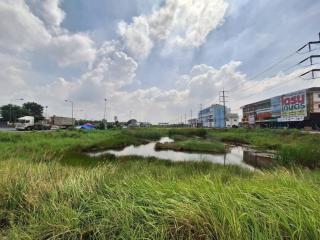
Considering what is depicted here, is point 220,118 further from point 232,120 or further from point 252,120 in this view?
point 252,120

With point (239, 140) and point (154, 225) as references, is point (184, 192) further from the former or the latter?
point (239, 140)

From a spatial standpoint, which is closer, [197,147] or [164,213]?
[164,213]

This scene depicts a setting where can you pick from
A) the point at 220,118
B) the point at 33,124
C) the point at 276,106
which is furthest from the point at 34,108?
the point at 276,106

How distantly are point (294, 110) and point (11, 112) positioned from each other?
8229 centimetres

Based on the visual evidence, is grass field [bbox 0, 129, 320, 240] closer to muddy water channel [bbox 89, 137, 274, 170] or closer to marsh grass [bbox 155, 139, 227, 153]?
muddy water channel [bbox 89, 137, 274, 170]

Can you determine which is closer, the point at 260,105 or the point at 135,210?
the point at 135,210

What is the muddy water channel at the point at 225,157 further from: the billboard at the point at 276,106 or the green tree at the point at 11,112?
the green tree at the point at 11,112

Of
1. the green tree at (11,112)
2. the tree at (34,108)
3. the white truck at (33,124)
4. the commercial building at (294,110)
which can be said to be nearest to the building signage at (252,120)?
the commercial building at (294,110)

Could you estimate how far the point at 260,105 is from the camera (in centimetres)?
7369

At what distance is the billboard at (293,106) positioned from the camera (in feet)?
155

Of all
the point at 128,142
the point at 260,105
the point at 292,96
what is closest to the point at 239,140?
the point at 128,142

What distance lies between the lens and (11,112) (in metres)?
74.2

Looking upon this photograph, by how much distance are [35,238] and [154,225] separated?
1617mm

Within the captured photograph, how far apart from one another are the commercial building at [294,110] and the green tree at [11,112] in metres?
76.7
